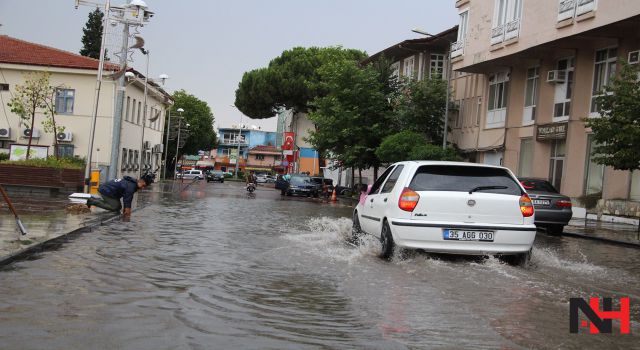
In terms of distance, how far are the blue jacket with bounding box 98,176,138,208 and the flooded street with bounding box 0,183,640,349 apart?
15.8 feet

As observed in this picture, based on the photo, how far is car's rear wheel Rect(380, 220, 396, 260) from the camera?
9.96 m

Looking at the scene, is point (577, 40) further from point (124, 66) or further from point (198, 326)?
point (198, 326)

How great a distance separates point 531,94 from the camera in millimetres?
33250

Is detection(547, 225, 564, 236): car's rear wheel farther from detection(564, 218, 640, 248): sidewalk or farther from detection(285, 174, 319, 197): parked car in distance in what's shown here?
detection(285, 174, 319, 197): parked car in distance

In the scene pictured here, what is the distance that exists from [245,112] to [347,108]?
3405 cm

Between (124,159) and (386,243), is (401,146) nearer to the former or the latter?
(124,159)

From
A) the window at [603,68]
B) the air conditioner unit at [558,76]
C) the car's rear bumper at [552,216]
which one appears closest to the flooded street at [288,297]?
the car's rear bumper at [552,216]

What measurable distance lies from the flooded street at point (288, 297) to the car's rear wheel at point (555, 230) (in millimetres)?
8373

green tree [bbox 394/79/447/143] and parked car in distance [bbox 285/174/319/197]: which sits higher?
green tree [bbox 394/79/447/143]

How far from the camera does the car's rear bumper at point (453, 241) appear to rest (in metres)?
9.65

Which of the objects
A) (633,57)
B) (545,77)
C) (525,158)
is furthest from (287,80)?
(633,57)

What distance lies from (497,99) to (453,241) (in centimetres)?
2797

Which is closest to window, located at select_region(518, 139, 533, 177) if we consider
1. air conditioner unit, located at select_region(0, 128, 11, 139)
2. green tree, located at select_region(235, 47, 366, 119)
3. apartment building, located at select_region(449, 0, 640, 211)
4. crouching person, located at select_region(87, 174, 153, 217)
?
apartment building, located at select_region(449, 0, 640, 211)

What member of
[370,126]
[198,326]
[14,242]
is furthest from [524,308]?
[370,126]
